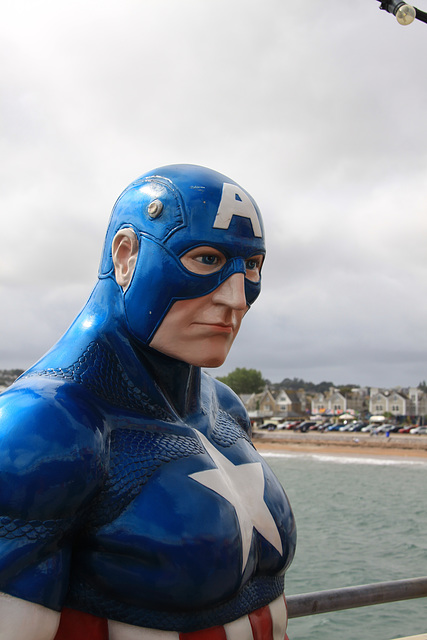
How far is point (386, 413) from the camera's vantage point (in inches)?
3270

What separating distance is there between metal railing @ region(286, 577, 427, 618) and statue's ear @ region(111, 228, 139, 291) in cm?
178

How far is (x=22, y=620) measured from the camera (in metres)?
1.67

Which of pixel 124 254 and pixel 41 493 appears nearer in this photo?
pixel 41 493

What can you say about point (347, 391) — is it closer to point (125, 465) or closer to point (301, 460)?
point (301, 460)

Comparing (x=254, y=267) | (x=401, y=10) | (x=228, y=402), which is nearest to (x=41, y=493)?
(x=254, y=267)

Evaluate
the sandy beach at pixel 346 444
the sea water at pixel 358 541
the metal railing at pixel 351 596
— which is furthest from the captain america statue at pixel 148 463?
the sandy beach at pixel 346 444

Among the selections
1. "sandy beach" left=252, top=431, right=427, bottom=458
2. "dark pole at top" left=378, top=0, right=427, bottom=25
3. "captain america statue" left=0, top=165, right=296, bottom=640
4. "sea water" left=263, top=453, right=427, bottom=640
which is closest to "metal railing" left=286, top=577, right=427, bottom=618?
"captain america statue" left=0, top=165, right=296, bottom=640

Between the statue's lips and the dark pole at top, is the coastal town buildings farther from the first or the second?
the statue's lips

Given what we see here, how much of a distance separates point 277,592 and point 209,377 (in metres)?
1.03

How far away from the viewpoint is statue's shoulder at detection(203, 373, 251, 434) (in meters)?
2.88

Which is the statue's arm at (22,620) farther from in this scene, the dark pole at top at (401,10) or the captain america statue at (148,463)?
the dark pole at top at (401,10)

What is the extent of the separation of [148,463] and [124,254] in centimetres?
71

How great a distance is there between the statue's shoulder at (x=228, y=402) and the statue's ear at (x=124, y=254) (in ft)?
2.77

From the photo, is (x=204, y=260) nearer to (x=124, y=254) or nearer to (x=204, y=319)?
(x=204, y=319)
